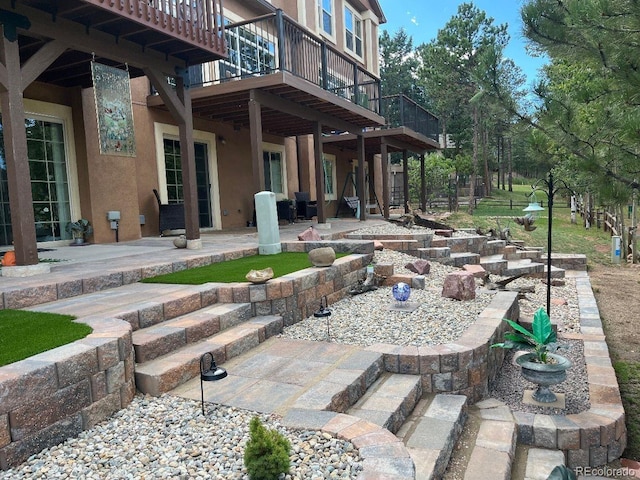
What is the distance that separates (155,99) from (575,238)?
42.3 feet

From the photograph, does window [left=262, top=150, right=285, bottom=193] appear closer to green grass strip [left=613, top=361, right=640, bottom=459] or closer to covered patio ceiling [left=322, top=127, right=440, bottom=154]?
covered patio ceiling [left=322, top=127, right=440, bottom=154]

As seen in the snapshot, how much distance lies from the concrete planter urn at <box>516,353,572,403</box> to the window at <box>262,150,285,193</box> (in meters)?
8.54

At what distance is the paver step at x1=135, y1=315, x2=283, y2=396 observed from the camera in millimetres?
2697

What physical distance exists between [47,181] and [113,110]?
1978 mm

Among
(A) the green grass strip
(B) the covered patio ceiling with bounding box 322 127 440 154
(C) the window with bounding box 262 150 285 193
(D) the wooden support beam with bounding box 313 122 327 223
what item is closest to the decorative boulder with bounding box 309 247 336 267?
(A) the green grass strip

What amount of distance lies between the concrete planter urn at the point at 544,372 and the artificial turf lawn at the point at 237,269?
2357 millimetres

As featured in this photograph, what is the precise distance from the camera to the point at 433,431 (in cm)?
275

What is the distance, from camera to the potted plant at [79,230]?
6809mm

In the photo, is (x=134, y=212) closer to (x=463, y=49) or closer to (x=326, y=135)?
(x=326, y=135)

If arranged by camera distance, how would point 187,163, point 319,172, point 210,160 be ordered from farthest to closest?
point 210,160, point 319,172, point 187,163

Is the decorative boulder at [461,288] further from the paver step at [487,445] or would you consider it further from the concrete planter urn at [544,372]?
the paver step at [487,445]

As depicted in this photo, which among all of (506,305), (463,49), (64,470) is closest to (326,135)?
(506,305)

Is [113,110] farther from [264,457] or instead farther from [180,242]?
[264,457]

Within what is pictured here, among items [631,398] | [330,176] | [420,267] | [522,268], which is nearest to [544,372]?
[631,398]
